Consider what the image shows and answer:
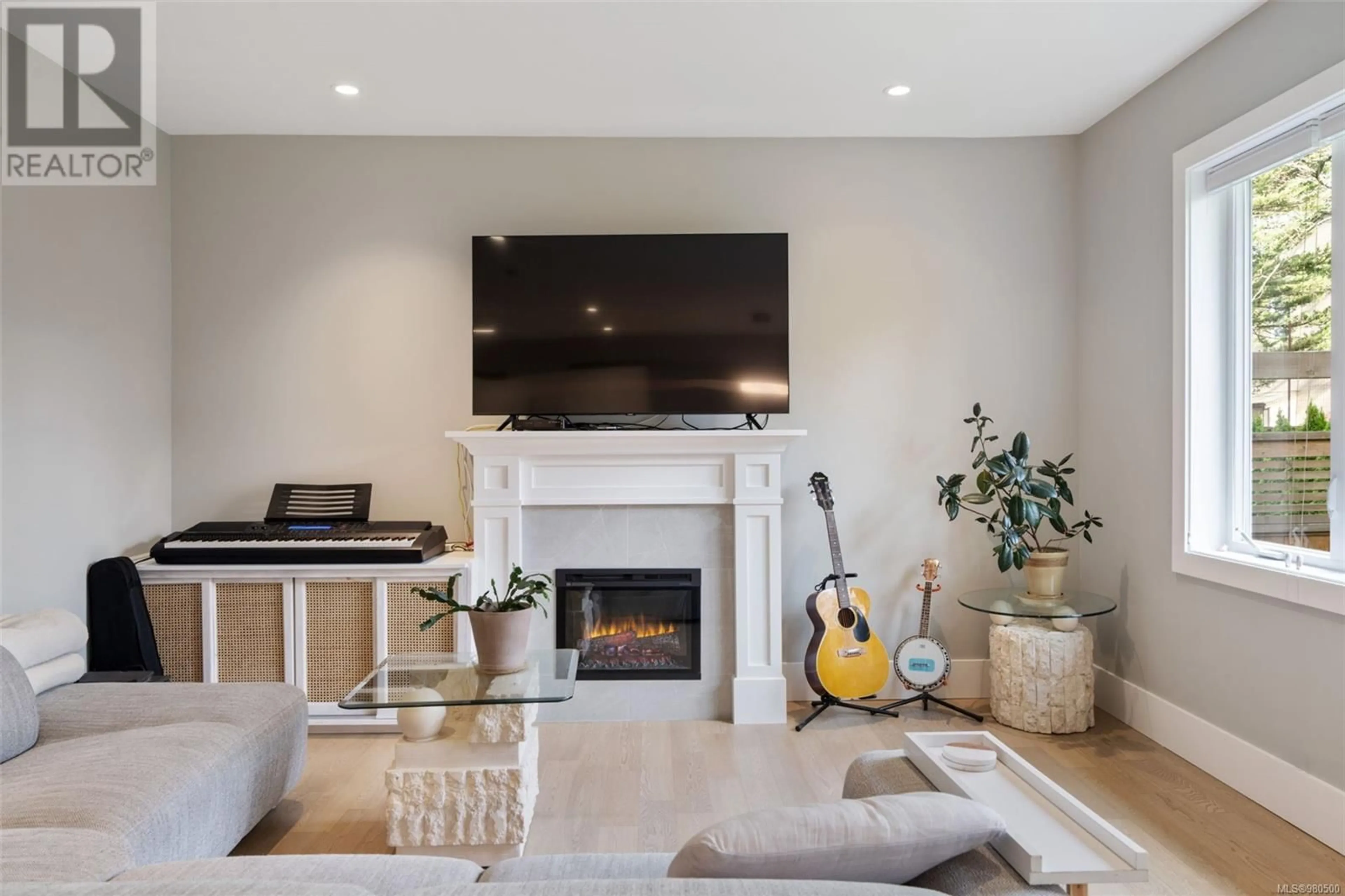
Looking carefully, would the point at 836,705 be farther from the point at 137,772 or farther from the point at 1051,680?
the point at 137,772

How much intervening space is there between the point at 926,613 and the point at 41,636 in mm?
3342

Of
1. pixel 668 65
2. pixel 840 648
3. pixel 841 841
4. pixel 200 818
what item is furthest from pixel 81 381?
pixel 841 841

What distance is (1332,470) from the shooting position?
8.44 ft

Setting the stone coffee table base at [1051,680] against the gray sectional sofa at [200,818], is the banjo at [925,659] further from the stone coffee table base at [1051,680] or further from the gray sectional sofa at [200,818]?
the gray sectional sofa at [200,818]

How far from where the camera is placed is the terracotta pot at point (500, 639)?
2.31 metres

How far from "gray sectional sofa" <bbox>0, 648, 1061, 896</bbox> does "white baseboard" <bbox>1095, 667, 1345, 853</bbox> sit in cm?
165

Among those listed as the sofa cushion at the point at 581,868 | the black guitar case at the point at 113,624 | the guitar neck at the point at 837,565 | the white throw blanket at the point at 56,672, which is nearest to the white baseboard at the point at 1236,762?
the guitar neck at the point at 837,565

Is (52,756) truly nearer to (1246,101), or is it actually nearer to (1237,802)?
(1237,802)

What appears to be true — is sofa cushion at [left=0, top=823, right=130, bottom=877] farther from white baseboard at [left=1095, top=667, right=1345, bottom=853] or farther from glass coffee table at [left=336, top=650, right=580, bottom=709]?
white baseboard at [left=1095, top=667, right=1345, bottom=853]

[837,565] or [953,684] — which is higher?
[837,565]

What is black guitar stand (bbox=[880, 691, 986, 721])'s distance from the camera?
3645 mm

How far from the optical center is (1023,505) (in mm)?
3479

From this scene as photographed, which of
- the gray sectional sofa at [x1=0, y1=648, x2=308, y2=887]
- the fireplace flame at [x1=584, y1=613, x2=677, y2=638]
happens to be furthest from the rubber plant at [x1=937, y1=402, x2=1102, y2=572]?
the gray sectional sofa at [x1=0, y1=648, x2=308, y2=887]

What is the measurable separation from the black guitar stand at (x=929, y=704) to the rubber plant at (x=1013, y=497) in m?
0.65
